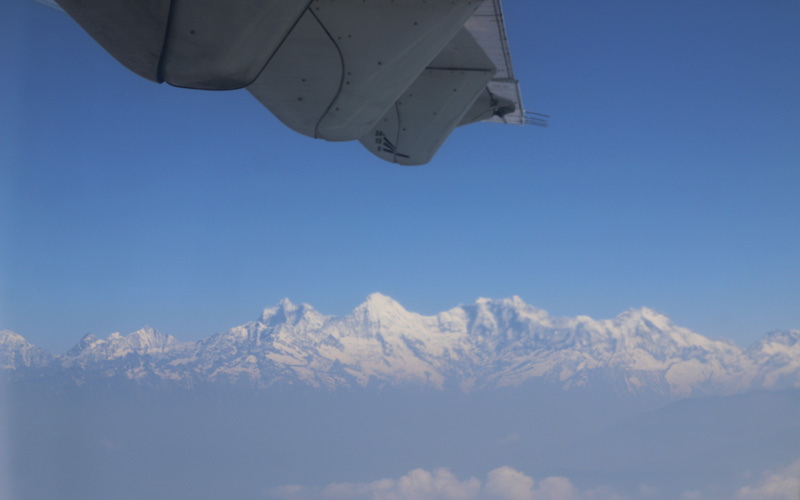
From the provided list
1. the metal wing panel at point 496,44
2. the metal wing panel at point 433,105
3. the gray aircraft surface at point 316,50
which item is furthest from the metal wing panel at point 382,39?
the metal wing panel at point 433,105

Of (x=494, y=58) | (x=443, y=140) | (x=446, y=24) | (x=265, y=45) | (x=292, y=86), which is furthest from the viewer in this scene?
(x=443, y=140)

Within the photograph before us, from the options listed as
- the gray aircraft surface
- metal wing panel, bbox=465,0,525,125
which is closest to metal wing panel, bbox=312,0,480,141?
the gray aircraft surface

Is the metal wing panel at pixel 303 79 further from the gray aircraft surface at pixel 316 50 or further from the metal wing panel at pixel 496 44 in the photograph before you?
the metal wing panel at pixel 496 44

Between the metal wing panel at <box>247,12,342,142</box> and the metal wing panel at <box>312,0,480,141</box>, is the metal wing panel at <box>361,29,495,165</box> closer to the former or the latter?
the metal wing panel at <box>312,0,480,141</box>

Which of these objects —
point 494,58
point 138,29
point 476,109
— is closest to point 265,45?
point 138,29

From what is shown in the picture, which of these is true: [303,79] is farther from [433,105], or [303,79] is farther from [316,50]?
[433,105]

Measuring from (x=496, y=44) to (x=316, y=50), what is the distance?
273 cm

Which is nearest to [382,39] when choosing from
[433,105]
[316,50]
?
[316,50]

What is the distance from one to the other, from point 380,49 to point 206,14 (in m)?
1.51

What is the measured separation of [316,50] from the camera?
5160 mm

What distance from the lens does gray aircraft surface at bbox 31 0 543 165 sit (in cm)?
413

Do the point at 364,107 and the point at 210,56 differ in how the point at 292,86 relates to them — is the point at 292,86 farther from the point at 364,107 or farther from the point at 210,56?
the point at 210,56

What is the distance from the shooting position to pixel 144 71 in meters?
4.49

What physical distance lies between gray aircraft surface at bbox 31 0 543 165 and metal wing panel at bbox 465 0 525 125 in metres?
0.01
